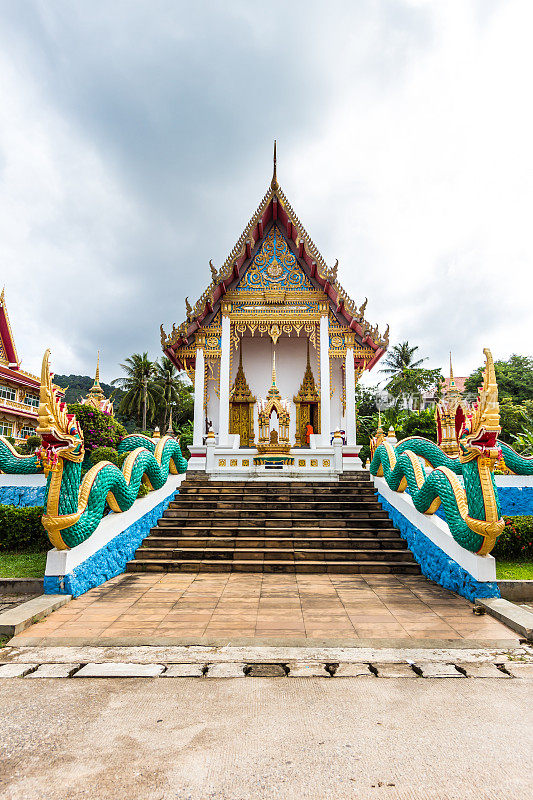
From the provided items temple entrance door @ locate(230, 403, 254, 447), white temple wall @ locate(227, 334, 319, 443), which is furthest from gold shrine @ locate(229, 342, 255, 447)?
white temple wall @ locate(227, 334, 319, 443)

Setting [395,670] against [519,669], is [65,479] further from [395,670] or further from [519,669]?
[519,669]

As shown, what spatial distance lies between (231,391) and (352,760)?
1238 centimetres

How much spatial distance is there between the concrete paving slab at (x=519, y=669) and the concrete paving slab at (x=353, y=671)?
96 cm

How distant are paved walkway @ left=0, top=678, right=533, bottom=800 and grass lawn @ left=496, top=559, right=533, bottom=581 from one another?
2417mm

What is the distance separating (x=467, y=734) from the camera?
2.22 m

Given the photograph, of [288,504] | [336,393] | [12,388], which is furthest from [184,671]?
[12,388]

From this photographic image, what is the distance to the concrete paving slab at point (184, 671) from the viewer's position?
113 inches

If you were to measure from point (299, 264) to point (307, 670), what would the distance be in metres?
12.0

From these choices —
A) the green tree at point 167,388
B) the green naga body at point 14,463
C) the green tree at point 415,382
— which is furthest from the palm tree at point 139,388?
the green naga body at point 14,463

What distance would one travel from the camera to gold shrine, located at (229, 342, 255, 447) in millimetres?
14078

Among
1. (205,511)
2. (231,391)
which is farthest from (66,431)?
(231,391)

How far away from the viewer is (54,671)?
2975 mm

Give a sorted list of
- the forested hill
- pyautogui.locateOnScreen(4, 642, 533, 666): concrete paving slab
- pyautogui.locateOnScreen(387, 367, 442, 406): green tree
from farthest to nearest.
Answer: the forested hill, pyautogui.locateOnScreen(387, 367, 442, 406): green tree, pyautogui.locateOnScreen(4, 642, 533, 666): concrete paving slab

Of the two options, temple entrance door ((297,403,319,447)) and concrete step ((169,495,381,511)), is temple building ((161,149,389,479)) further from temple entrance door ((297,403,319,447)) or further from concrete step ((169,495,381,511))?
concrete step ((169,495,381,511))
